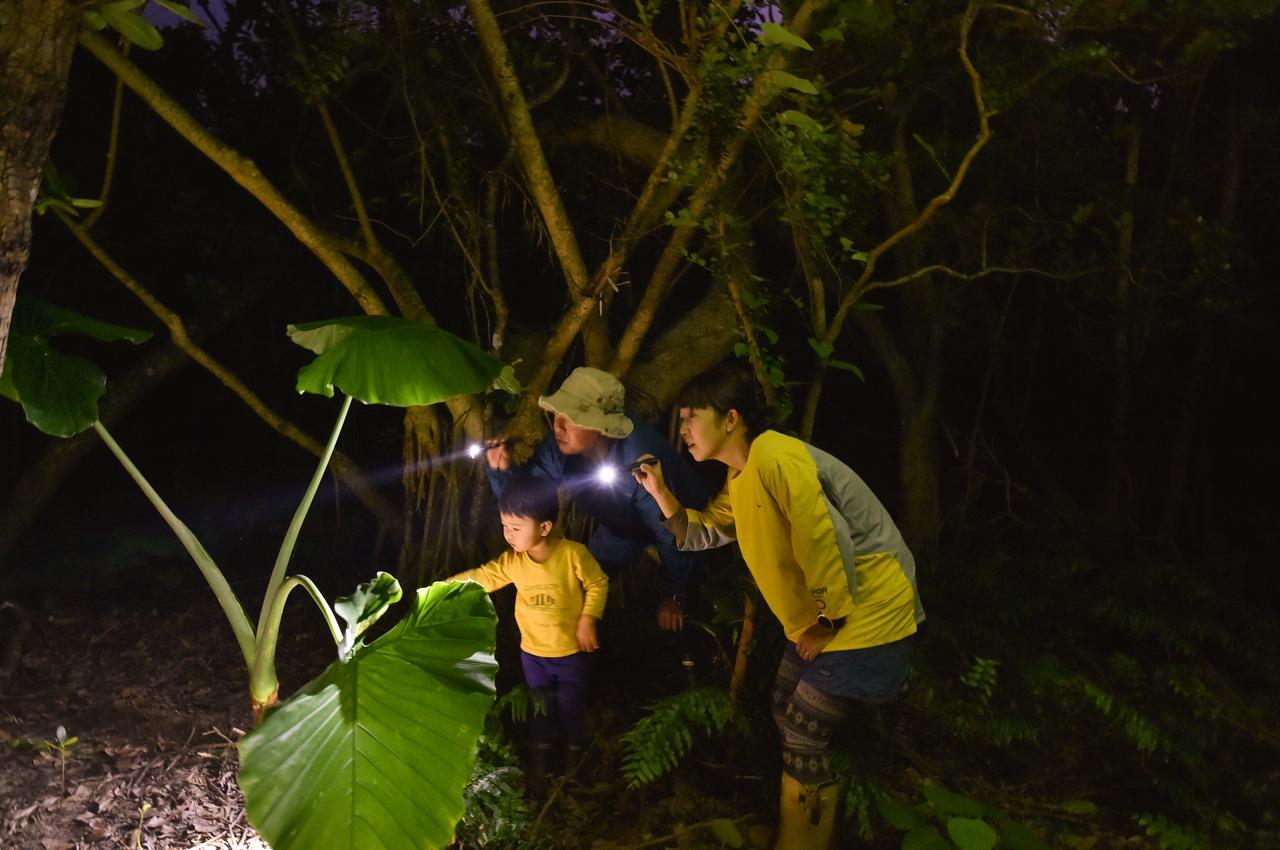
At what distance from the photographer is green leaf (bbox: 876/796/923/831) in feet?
8.60

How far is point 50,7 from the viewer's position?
158 cm

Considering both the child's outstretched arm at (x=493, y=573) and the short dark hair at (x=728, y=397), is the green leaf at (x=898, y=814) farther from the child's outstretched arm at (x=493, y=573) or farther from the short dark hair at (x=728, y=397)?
the child's outstretched arm at (x=493, y=573)

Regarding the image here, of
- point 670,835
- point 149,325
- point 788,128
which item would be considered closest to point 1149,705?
point 670,835

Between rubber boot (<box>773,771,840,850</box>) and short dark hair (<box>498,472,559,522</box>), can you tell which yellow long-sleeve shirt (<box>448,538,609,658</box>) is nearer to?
short dark hair (<box>498,472,559,522</box>)

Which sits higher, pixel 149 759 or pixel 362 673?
pixel 362 673

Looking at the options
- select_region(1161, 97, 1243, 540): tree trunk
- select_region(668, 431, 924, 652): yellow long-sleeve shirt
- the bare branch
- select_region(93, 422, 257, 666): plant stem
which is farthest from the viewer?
select_region(1161, 97, 1243, 540): tree trunk

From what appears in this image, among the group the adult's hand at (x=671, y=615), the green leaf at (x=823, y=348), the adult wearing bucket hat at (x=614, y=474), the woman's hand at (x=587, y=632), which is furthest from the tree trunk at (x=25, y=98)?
the adult's hand at (x=671, y=615)

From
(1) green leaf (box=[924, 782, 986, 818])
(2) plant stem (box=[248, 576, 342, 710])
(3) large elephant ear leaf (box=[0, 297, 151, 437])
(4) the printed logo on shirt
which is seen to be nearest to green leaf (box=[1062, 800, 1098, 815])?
(1) green leaf (box=[924, 782, 986, 818])

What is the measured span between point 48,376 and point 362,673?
1.20 meters

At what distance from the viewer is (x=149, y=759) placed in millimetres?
2906

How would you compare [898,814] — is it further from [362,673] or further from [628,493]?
[362,673]

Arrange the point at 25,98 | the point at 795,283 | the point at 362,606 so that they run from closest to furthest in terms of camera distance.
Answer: the point at 25,98 < the point at 362,606 < the point at 795,283

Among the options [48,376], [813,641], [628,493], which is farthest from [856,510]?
[48,376]

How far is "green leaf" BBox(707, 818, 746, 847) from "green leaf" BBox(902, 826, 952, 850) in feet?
1.55
